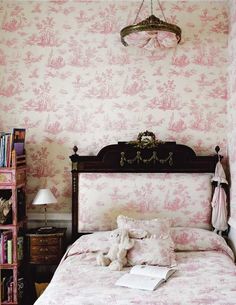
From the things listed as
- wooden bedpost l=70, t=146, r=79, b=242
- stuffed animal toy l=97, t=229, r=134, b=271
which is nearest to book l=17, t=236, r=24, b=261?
wooden bedpost l=70, t=146, r=79, b=242

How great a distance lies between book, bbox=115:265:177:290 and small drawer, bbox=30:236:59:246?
0.97m

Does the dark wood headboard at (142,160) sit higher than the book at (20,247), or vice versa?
the dark wood headboard at (142,160)

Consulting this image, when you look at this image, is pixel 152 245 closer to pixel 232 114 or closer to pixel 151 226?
pixel 151 226

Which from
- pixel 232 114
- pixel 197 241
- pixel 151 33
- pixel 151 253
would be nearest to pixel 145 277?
pixel 151 253

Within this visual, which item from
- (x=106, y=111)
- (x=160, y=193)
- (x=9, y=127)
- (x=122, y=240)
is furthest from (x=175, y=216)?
(x=9, y=127)

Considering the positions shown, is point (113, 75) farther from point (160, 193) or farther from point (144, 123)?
point (160, 193)

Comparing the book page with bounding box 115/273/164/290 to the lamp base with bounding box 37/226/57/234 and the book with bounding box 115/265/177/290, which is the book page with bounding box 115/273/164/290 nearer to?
the book with bounding box 115/265/177/290

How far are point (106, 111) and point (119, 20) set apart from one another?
859 mm

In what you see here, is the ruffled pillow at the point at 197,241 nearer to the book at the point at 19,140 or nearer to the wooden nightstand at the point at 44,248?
the wooden nightstand at the point at 44,248

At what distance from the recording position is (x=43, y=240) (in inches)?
148

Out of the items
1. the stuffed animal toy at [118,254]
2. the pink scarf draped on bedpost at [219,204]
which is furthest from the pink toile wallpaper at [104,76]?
the stuffed animal toy at [118,254]

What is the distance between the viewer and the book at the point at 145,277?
274 centimetres

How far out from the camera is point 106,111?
160 inches

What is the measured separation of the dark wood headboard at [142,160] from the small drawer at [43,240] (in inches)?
9.4
